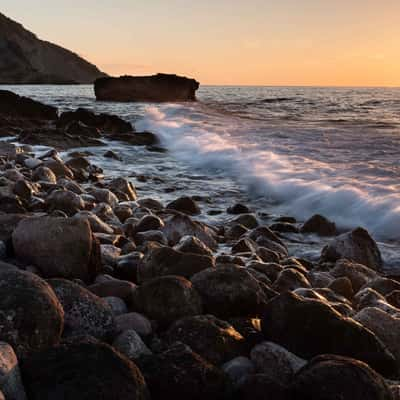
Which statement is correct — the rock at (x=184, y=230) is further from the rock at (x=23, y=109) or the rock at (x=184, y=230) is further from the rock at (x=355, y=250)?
the rock at (x=23, y=109)

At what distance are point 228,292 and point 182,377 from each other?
2.28 feet

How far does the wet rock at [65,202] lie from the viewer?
14.1 ft

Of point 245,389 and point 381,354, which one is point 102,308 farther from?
point 381,354

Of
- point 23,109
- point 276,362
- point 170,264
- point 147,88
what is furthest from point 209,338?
point 147,88

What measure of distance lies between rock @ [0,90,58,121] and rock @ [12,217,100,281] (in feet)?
50.8

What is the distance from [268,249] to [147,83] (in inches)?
1461

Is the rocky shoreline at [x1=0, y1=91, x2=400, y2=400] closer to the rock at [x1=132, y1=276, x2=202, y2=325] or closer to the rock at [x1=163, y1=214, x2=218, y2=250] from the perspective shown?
the rock at [x1=132, y1=276, x2=202, y2=325]

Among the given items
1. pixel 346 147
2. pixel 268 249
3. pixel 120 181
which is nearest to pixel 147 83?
pixel 346 147

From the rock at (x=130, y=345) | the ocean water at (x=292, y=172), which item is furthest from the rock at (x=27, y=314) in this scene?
the ocean water at (x=292, y=172)

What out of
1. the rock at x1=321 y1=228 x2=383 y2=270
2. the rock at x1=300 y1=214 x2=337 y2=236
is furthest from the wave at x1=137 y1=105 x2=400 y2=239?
the rock at x1=321 y1=228 x2=383 y2=270

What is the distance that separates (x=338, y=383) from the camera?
5.11 ft

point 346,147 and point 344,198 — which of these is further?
point 346,147

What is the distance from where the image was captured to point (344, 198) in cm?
618

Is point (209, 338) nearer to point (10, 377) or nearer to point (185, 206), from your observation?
point (10, 377)
